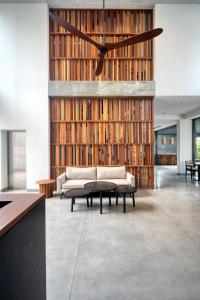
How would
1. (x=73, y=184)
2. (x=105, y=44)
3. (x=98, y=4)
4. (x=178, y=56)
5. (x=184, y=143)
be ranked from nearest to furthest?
1. (x=105, y=44)
2. (x=73, y=184)
3. (x=98, y=4)
4. (x=178, y=56)
5. (x=184, y=143)

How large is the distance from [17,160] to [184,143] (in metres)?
8.11

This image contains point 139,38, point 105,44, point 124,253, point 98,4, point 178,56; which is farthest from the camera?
point 178,56

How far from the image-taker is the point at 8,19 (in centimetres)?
555

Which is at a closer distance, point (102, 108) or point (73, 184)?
point (73, 184)

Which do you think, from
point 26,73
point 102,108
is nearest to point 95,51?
point 102,108

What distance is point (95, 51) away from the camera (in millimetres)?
5715

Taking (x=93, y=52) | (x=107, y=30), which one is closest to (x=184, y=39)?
(x=107, y=30)

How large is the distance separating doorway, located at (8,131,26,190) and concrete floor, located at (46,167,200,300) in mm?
2656

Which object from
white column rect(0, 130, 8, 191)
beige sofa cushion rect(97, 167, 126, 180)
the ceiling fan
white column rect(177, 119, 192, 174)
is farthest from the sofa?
white column rect(177, 119, 192, 174)

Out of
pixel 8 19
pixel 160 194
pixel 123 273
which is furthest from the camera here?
pixel 8 19

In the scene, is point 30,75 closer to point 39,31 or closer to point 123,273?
point 39,31

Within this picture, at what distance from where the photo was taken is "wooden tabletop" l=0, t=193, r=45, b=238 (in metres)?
0.88

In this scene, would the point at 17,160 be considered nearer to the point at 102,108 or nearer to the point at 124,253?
the point at 102,108

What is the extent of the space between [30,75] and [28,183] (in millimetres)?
3581
